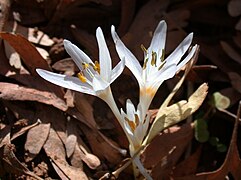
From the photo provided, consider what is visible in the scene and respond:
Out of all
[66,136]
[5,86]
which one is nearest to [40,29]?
[5,86]

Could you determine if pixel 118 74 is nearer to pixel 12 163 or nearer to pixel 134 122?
pixel 134 122

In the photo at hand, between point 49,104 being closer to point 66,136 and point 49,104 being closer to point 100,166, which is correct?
point 66,136

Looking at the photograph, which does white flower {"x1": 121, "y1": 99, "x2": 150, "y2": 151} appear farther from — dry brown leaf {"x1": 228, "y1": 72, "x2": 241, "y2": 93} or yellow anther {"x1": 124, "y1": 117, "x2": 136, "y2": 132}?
dry brown leaf {"x1": 228, "y1": 72, "x2": 241, "y2": 93}

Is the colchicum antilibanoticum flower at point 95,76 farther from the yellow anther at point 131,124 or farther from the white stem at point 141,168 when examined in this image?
the white stem at point 141,168

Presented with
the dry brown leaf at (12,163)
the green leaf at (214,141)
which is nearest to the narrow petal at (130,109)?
the dry brown leaf at (12,163)

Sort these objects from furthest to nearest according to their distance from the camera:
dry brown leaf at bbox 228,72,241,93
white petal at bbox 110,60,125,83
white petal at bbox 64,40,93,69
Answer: dry brown leaf at bbox 228,72,241,93, white petal at bbox 64,40,93,69, white petal at bbox 110,60,125,83

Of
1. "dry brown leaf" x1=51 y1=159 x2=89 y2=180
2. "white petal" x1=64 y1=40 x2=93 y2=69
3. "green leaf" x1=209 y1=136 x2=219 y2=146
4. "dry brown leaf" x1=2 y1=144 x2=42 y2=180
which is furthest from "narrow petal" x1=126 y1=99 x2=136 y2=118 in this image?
"green leaf" x1=209 y1=136 x2=219 y2=146
